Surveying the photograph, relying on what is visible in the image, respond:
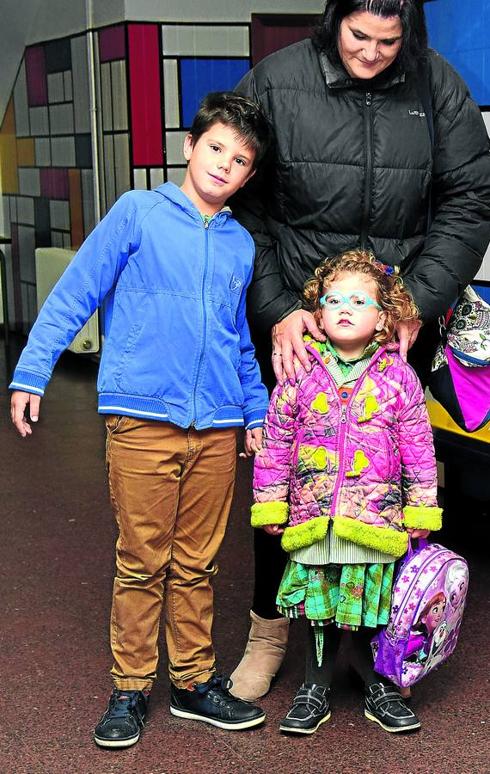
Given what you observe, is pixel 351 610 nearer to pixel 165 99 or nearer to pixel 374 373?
pixel 374 373

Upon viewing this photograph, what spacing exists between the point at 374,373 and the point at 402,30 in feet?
2.41

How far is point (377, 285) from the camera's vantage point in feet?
8.18

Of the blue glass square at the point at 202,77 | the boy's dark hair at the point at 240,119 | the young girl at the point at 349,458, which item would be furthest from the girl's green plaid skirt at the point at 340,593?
the blue glass square at the point at 202,77

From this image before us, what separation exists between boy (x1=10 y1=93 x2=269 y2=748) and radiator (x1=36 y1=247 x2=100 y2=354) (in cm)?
453

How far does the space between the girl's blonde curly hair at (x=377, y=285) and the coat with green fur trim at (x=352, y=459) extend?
7 cm

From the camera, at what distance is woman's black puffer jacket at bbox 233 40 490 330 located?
2512 mm

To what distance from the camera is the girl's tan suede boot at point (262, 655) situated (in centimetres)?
277

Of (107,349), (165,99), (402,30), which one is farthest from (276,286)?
(165,99)

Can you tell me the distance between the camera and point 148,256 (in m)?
2.45

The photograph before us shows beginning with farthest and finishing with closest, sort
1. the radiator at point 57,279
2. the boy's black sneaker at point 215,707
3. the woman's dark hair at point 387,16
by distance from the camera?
the radiator at point 57,279, the boy's black sneaker at point 215,707, the woman's dark hair at point 387,16

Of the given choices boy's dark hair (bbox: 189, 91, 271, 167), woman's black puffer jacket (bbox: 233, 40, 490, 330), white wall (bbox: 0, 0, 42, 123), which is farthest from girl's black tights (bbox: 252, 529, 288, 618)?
white wall (bbox: 0, 0, 42, 123)

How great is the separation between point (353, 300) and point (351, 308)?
0.06 ft

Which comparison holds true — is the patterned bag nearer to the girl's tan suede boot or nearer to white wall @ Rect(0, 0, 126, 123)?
the girl's tan suede boot

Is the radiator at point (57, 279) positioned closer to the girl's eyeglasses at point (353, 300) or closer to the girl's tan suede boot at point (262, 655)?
the girl's tan suede boot at point (262, 655)
